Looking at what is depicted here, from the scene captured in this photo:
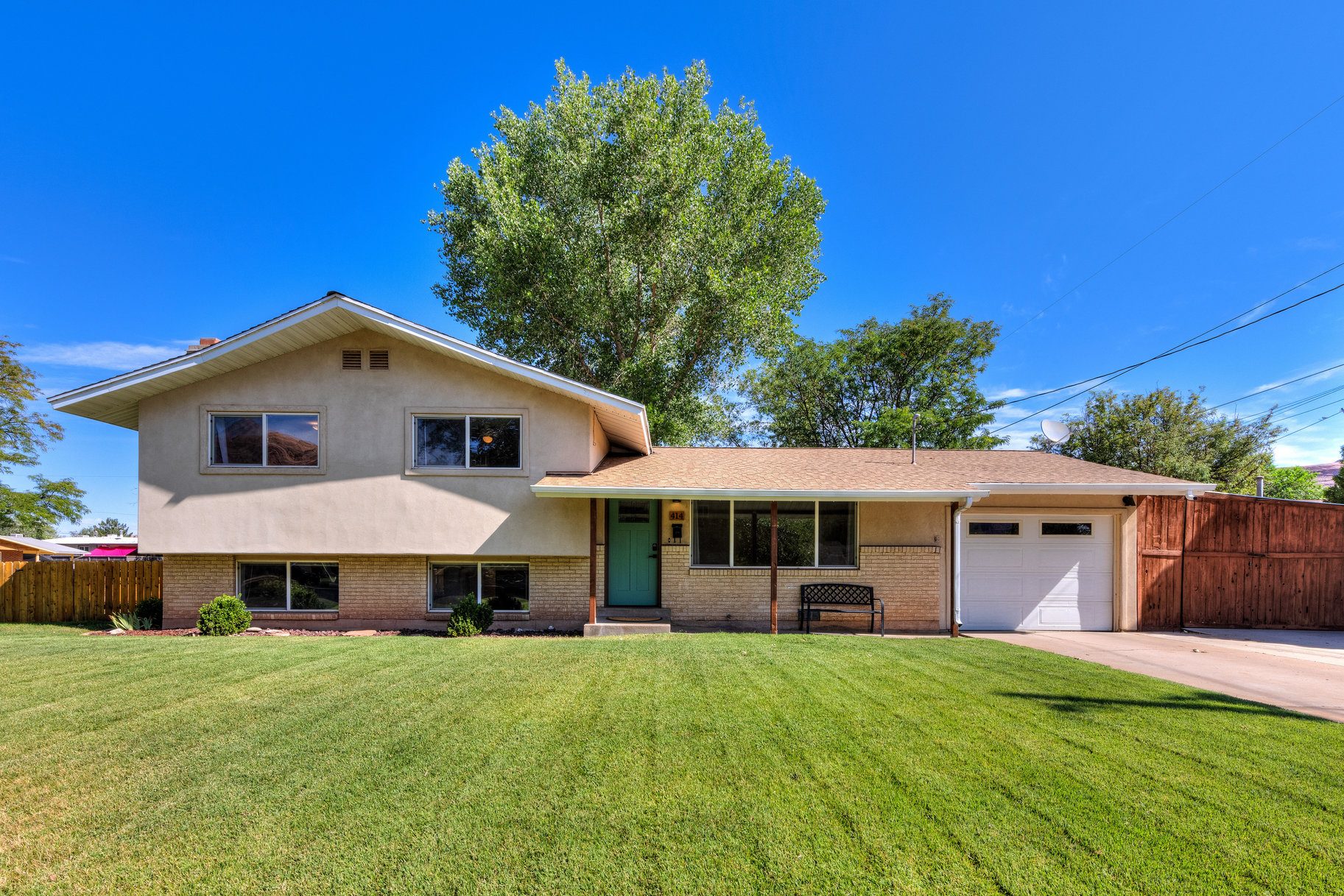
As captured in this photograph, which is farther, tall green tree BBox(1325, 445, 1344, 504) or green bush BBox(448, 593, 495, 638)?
tall green tree BBox(1325, 445, 1344, 504)

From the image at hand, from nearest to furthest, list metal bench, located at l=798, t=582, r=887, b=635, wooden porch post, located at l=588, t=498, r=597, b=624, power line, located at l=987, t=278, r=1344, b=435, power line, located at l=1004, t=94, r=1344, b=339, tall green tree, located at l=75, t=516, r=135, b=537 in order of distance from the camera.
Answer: wooden porch post, located at l=588, t=498, r=597, b=624
metal bench, located at l=798, t=582, r=887, b=635
power line, located at l=987, t=278, r=1344, b=435
power line, located at l=1004, t=94, r=1344, b=339
tall green tree, located at l=75, t=516, r=135, b=537

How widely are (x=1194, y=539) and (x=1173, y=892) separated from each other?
1257 cm

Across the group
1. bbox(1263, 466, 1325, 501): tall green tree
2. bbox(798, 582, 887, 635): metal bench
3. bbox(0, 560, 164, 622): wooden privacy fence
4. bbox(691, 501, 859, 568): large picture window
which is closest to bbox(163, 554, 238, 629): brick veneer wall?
bbox(0, 560, 164, 622): wooden privacy fence

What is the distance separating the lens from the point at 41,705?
18.0 feet

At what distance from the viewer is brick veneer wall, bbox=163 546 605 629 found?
10734 mm

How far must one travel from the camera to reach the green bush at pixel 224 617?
984cm

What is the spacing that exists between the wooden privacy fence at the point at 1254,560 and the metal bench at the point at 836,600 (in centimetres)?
655

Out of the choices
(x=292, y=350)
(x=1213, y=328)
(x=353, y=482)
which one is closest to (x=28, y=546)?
(x=292, y=350)

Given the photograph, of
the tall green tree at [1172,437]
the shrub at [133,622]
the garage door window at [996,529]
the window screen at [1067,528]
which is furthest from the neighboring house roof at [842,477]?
the tall green tree at [1172,437]

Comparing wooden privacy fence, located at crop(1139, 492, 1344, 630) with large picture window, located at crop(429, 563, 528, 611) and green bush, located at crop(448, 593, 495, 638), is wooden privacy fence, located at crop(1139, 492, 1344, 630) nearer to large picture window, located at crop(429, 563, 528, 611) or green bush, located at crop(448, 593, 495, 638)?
large picture window, located at crop(429, 563, 528, 611)

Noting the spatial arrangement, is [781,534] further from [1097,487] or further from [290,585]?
[290,585]

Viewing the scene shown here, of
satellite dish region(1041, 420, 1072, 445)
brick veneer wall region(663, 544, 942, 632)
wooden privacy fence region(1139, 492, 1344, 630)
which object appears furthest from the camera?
satellite dish region(1041, 420, 1072, 445)

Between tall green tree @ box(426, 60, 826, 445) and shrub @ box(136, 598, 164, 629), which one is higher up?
tall green tree @ box(426, 60, 826, 445)

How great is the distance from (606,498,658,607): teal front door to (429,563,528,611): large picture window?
5.65 ft
